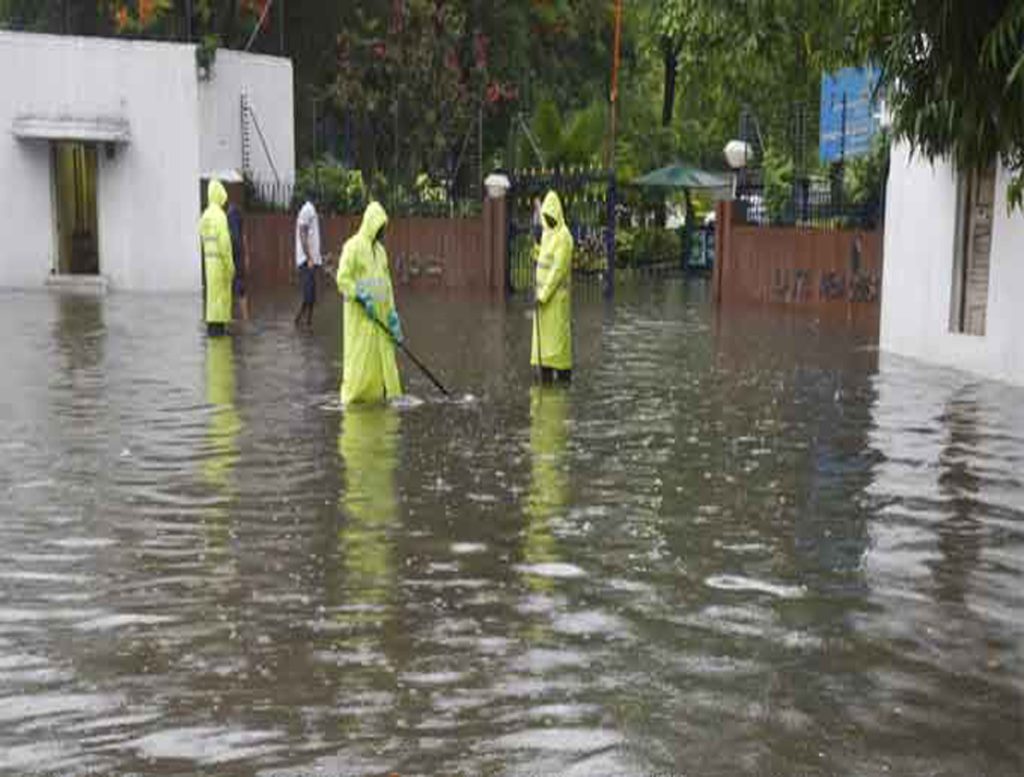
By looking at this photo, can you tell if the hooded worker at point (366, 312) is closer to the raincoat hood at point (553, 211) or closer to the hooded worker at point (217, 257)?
the raincoat hood at point (553, 211)

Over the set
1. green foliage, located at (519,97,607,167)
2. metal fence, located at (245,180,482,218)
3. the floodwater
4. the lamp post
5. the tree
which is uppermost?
green foliage, located at (519,97,607,167)

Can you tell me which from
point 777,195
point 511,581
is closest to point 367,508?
point 511,581

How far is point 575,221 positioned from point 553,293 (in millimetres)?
13851

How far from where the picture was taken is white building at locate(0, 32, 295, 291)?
82.6 feet

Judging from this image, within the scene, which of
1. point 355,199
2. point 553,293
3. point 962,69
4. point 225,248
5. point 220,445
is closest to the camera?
point 962,69

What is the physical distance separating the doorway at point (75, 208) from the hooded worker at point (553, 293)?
1437 cm

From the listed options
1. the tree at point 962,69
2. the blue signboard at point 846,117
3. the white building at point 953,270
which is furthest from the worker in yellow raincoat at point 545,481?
the blue signboard at point 846,117

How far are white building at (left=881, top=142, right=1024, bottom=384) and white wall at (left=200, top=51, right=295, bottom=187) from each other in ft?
43.4

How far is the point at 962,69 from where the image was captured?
18.6 ft

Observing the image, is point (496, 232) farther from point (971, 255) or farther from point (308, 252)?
point (971, 255)

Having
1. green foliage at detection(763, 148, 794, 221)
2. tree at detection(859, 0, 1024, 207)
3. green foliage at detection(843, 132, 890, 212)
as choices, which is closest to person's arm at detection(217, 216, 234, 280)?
green foliage at detection(843, 132, 890, 212)

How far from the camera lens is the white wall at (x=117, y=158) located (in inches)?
992

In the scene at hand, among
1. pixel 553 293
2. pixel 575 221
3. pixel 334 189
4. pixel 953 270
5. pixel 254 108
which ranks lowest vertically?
pixel 553 293

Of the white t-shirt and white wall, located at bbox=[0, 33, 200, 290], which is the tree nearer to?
the white t-shirt
